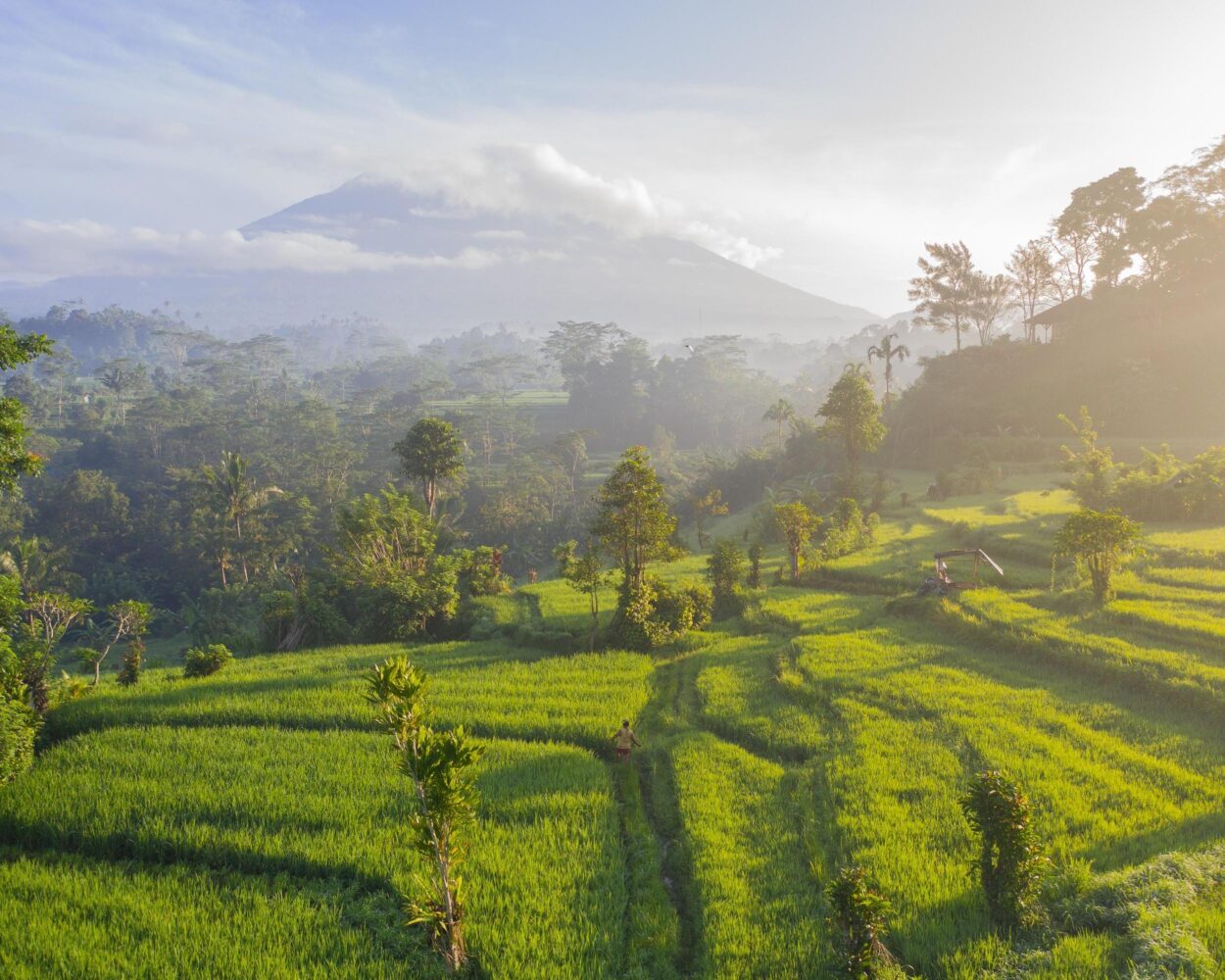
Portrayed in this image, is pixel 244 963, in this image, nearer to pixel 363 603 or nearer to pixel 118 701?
pixel 118 701

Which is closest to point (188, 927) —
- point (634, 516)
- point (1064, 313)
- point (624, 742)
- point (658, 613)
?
point (624, 742)

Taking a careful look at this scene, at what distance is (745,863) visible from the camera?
816 centimetres

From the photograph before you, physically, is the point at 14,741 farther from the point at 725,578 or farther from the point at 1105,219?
the point at 1105,219

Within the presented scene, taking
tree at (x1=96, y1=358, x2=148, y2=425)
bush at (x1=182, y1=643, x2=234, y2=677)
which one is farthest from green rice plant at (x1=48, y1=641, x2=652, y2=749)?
tree at (x1=96, y1=358, x2=148, y2=425)

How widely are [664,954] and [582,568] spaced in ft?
39.0

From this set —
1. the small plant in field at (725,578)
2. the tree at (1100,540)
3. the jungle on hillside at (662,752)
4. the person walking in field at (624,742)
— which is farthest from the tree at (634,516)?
the tree at (1100,540)

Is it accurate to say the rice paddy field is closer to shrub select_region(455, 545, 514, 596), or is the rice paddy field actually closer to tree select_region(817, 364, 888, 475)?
shrub select_region(455, 545, 514, 596)

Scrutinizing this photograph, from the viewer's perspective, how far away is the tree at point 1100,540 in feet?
50.7

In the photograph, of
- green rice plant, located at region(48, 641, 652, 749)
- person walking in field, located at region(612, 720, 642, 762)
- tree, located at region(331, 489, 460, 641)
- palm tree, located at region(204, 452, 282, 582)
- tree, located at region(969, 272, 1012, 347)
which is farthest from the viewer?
tree, located at region(969, 272, 1012, 347)

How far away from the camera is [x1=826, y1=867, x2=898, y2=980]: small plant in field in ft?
19.2

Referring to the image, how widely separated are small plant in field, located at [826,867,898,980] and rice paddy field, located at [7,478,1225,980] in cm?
60

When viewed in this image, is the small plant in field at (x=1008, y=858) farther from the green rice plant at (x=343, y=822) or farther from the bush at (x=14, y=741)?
the bush at (x=14, y=741)

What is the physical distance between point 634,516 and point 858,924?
1254 cm

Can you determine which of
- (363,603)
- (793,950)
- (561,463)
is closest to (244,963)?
(793,950)
